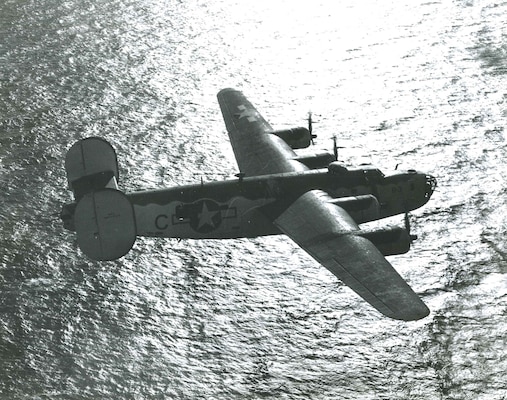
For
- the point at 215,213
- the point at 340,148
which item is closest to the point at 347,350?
the point at 215,213

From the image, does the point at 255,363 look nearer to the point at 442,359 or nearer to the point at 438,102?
the point at 442,359

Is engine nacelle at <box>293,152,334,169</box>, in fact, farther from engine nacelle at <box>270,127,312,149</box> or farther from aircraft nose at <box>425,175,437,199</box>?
aircraft nose at <box>425,175,437,199</box>

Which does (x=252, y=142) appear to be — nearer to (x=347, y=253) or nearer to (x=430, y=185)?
(x=430, y=185)

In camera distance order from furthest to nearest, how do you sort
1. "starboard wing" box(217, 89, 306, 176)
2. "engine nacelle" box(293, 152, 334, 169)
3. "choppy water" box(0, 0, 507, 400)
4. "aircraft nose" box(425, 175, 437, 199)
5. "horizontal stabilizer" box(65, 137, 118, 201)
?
"engine nacelle" box(293, 152, 334, 169)
"starboard wing" box(217, 89, 306, 176)
"aircraft nose" box(425, 175, 437, 199)
"horizontal stabilizer" box(65, 137, 118, 201)
"choppy water" box(0, 0, 507, 400)

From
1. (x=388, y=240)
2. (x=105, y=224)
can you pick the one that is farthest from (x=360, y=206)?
(x=105, y=224)

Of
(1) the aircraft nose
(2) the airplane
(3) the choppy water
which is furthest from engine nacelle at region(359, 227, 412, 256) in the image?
(1) the aircraft nose
